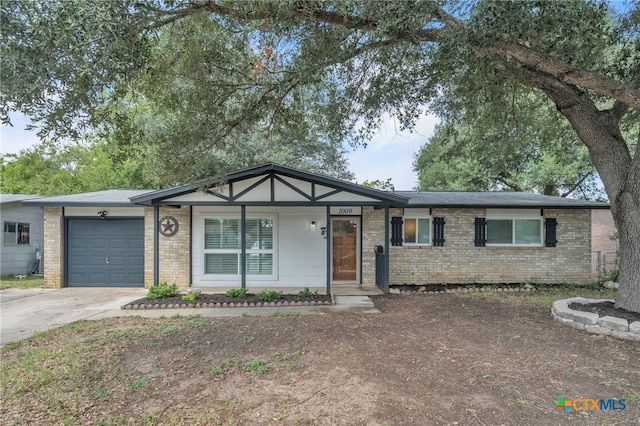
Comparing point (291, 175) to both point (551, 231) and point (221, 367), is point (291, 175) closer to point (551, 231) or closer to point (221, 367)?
point (221, 367)

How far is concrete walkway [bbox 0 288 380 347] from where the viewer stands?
6215mm

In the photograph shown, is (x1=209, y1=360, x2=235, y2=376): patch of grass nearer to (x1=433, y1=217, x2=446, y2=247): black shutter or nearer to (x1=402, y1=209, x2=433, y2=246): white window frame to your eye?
(x1=402, y1=209, x2=433, y2=246): white window frame

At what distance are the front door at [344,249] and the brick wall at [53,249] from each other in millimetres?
7919

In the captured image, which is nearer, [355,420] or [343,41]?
[355,420]

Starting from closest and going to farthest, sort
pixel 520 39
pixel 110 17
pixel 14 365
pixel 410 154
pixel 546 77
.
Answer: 1. pixel 110 17
2. pixel 14 365
3. pixel 520 39
4. pixel 546 77
5. pixel 410 154

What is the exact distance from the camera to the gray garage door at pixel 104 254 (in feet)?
32.2

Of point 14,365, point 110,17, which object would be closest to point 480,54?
point 110,17

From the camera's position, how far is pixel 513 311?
6969mm

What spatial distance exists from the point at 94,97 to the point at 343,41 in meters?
4.04

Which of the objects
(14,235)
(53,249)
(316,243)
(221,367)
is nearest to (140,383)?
(221,367)

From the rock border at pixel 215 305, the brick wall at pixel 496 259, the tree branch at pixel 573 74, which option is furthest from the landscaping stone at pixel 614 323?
the rock border at pixel 215 305

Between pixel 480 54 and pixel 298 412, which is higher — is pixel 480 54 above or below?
above

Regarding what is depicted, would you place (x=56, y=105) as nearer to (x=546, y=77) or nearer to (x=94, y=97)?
(x=94, y=97)

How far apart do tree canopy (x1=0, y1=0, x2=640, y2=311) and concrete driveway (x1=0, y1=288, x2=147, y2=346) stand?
359cm
